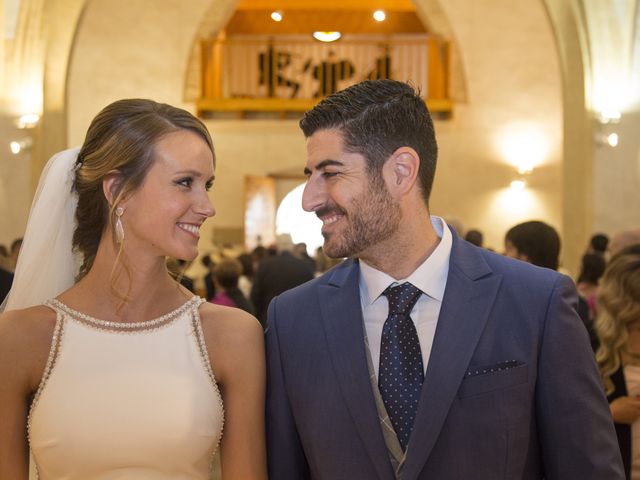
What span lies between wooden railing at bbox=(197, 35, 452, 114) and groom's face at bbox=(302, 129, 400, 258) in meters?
14.7

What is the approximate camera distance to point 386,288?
2533 millimetres

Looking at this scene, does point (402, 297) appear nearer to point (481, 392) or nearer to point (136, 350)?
point (481, 392)

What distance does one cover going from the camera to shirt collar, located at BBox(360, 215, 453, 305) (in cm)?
253

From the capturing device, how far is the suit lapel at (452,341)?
232cm

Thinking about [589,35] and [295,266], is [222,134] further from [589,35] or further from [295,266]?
[295,266]

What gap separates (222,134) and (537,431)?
1586cm

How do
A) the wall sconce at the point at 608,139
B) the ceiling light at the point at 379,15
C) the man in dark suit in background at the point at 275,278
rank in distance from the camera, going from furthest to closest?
the ceiling light at the point at 379,15
the wall sconce at the point at 608,139
the man in dark suit in background at the point at 275,278

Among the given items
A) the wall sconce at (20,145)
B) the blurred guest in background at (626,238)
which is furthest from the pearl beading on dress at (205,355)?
the wall sconce at (20,145)

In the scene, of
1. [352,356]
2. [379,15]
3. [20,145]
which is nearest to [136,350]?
[352,356]

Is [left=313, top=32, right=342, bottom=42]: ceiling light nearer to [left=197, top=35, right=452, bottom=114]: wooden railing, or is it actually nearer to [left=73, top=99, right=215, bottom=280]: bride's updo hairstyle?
[left=197, top=35, right=452, bottom=114]: wooden railing

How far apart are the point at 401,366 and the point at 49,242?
119 centimetres

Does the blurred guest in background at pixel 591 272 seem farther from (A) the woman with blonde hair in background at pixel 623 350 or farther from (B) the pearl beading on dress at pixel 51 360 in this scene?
(B) the pearl beading on dress at pixel 51 360

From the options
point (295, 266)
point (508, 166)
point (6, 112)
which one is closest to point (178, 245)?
point (295, 266)

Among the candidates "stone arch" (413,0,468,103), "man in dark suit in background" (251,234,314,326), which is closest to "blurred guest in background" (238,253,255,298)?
"man in dark suit in background" (251,234,314,326)
